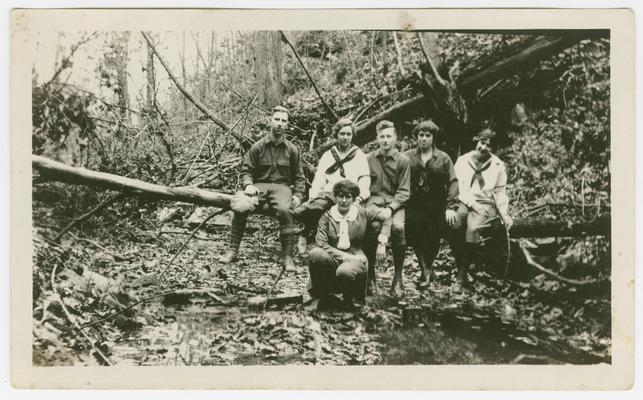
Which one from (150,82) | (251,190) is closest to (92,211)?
(150,82)

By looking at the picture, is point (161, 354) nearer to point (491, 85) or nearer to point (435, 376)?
point (435, 376)

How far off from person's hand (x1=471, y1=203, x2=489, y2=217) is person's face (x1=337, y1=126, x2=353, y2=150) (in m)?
1.36

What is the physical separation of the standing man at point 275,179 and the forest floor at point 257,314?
11 centimetres

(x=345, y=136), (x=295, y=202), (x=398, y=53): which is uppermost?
(x=398, y=53)

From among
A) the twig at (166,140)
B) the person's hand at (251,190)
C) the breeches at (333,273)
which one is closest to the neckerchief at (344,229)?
the breeches at (333,273)

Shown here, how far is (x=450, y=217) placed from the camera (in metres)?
5.85

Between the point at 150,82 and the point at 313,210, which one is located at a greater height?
the point at 150,82

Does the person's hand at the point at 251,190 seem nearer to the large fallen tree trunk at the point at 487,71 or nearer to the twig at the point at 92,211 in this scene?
the large fallen tree trunk at the point at 487,71

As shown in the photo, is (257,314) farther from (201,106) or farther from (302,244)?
(201,106)

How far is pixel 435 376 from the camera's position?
5.63 meters

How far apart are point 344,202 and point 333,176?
0.33 m

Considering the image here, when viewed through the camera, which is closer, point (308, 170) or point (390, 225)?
point (390, 225)

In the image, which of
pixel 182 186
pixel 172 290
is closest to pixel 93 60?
pixel 182 186
